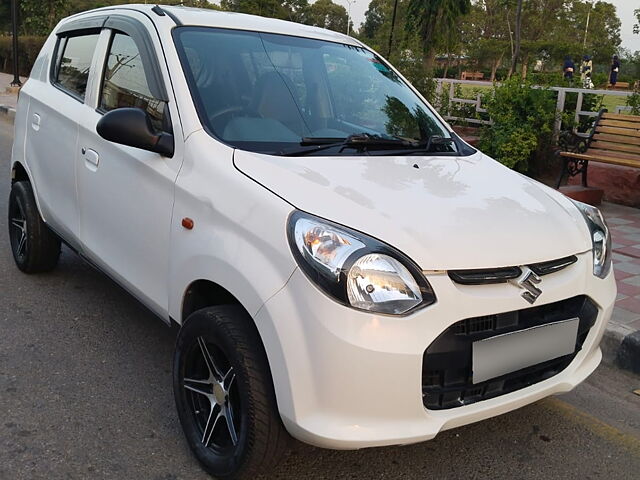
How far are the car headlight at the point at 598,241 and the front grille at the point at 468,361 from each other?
0.28 m

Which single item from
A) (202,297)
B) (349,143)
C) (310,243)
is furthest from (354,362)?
(349,143)

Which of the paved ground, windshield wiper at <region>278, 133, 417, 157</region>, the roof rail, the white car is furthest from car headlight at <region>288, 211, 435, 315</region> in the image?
the paved ground

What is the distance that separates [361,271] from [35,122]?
9.89 feet

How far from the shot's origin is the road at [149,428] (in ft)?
8.57

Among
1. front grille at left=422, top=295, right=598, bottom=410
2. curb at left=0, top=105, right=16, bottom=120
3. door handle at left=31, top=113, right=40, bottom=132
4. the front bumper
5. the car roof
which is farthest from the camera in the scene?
curb at left=0, top=105, right=16, bottom=120

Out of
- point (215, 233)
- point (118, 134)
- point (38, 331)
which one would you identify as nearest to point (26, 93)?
point (38, 331)

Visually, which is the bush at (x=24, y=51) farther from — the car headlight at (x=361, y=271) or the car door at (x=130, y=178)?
the car headlight at (x=361, y=271)

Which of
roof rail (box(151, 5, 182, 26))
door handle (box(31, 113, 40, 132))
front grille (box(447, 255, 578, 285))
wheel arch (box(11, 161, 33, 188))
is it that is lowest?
wheel arch (box(11, 161, 33, 188))

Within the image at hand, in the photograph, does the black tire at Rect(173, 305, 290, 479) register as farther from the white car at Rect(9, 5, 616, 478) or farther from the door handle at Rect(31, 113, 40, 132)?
the door handle at Rect(31, 113, 40, 132)

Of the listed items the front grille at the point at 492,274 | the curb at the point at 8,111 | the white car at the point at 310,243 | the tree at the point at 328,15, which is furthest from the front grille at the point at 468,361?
the tree at the point at 328,15

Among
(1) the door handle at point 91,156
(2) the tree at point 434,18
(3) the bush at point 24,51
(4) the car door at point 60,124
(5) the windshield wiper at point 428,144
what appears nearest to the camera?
(5) the windshield wiper at point 428,144

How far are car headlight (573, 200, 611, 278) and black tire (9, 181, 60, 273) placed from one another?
3200mm

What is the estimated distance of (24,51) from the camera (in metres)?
25.0

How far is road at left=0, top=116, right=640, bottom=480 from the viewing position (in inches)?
103
